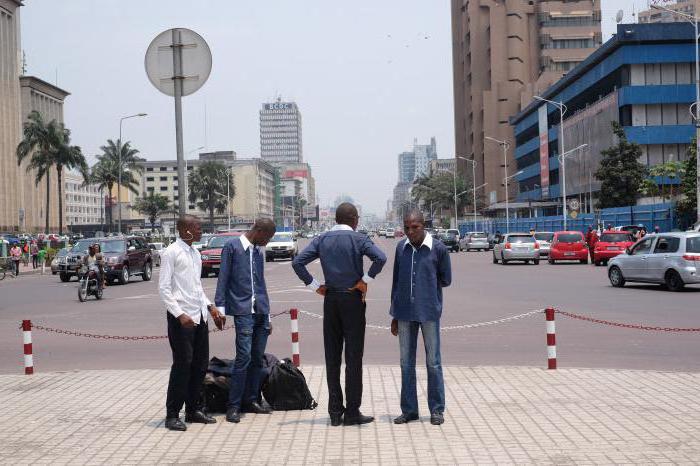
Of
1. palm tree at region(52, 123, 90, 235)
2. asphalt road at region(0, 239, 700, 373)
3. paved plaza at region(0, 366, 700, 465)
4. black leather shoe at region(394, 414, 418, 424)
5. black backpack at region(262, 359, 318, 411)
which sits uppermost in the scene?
palm tree at region(52, 123, 90, 235)

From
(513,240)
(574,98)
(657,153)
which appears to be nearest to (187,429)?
(513,240)

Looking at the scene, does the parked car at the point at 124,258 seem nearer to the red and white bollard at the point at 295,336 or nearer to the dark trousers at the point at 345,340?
the red and white bollard at the point at 295,336

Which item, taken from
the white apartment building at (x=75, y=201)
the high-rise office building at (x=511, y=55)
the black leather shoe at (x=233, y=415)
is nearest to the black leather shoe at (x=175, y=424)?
the black leather shoe at (x=233, y=415)

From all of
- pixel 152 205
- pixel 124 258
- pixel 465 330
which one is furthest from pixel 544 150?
pixel 152 205

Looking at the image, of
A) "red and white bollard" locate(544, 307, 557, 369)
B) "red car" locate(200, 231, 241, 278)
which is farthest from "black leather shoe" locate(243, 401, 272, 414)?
"red car" locate(200, 231, 241, 278)

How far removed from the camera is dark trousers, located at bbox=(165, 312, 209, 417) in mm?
7434

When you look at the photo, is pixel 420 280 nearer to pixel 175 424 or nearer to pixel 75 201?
pixel 175 424

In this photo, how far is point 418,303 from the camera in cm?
734

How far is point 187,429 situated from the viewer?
7.53 metres

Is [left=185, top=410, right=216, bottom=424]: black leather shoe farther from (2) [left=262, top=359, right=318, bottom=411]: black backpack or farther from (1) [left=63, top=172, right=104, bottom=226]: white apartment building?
(1) [left=63, top=172, right=104, bottom=226]: white apartment building

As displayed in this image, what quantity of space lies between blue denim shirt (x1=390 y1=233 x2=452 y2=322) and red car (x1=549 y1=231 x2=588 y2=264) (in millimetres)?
33991

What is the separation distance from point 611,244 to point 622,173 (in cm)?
2303

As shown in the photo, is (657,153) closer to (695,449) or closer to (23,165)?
(695,449)

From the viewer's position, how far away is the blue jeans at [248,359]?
773 cm
